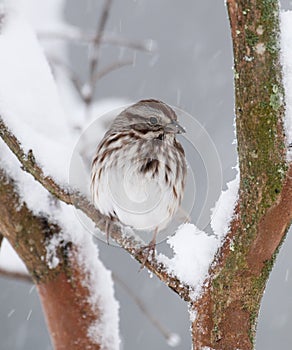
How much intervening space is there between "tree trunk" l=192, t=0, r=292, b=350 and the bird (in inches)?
22.3

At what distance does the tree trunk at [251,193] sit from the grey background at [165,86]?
408 centimetres

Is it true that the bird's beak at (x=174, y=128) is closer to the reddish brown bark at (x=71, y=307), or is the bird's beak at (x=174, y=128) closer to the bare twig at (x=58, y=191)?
the bare twig at (x=58, y=191)

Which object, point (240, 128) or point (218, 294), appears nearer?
point (240, 128)

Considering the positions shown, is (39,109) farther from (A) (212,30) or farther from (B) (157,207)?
(A) (212,30)

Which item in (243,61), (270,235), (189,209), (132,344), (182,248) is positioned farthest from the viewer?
(132,344)

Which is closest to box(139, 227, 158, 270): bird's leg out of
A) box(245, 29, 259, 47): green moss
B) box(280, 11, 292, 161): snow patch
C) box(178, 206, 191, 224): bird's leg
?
box(178, 206, 191, 224): bird's leg

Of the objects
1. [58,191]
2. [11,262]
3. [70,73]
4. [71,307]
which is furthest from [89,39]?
[71,307]

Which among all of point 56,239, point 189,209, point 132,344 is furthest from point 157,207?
point 132,344

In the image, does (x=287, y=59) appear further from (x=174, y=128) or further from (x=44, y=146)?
(x=44, y=146)

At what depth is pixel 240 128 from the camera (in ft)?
5.47

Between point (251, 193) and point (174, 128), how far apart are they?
613 mm

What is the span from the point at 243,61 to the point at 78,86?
65.8 inches

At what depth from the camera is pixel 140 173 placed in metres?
2.44

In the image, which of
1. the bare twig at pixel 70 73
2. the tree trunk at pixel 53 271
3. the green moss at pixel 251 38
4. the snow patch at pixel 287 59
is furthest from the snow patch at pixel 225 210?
the bare twig at pixel 70 73
